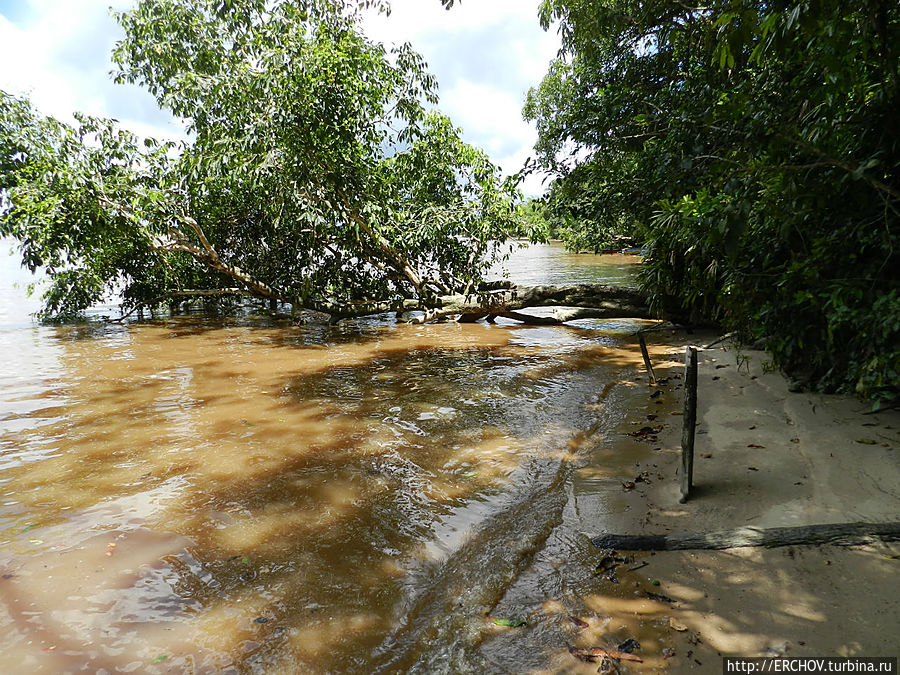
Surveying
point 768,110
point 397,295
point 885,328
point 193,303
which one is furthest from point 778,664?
point 193,303

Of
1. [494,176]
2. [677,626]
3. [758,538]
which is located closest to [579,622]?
[677,626]

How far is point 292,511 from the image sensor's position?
12.5ft

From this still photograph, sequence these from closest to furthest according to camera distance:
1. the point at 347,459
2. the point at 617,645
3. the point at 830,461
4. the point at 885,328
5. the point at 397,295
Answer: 1. the point at 617,645
2. the point at 885,328
3. the point at 830,461
4. the point at 347,459
5. the point at 397,295

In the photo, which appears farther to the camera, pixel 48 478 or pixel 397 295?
pixel 397 295

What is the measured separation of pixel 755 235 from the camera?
188 inches

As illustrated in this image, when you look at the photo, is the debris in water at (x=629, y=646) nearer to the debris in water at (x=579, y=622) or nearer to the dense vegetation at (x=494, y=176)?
the debris in water at (x=579, y=622)

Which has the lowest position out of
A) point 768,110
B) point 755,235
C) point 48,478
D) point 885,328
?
point 48,478

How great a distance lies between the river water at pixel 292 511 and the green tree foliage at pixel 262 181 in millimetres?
4041

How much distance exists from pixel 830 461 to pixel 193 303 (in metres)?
16.0

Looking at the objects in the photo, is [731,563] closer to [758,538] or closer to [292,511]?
[758,538]

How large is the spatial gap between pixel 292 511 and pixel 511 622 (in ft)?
6.23

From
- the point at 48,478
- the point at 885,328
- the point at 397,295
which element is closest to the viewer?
the point at 885,328

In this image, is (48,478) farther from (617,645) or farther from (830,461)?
(830,461)

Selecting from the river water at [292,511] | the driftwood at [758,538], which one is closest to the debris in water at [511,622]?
the river water at [292,511]
